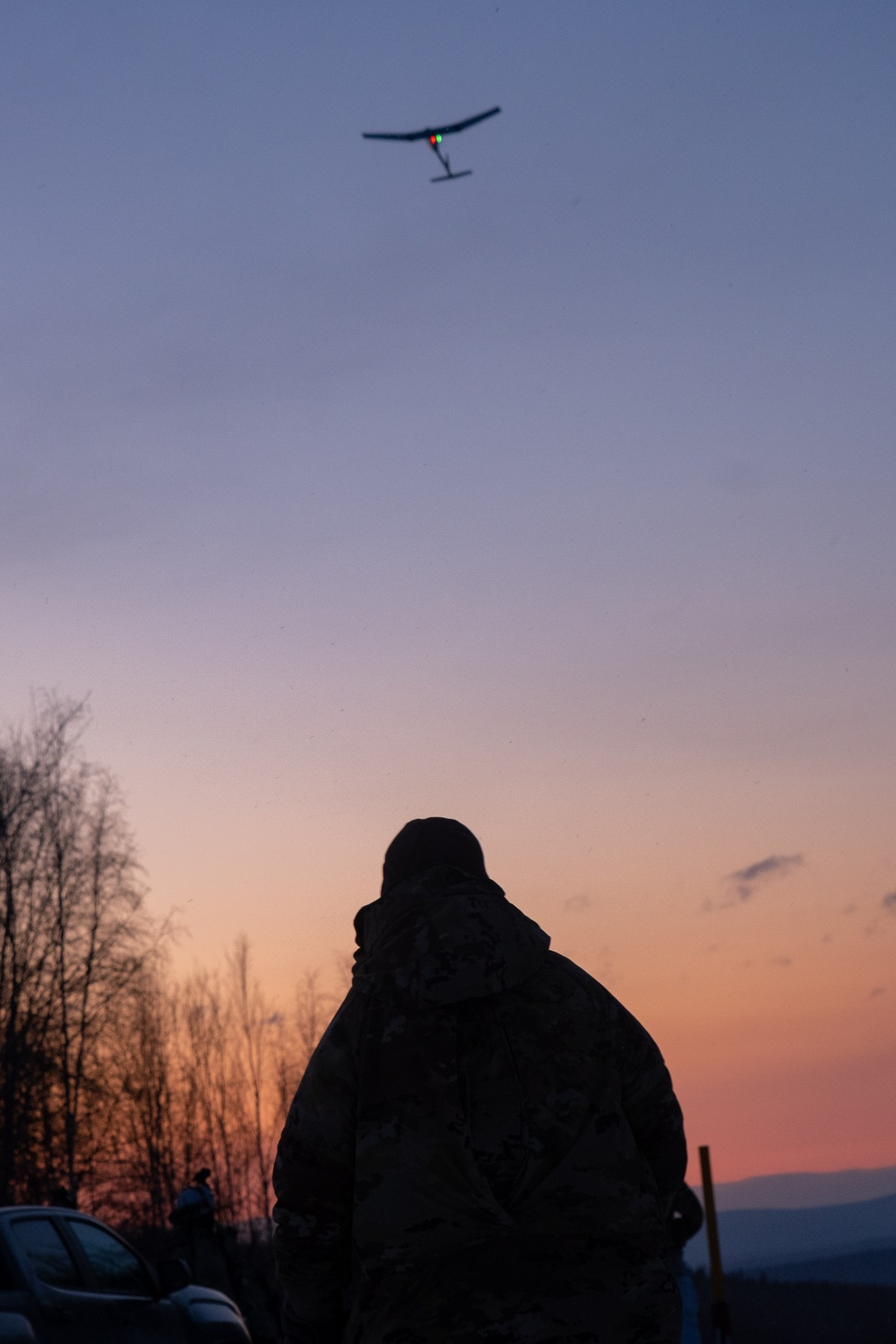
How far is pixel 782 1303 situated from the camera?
249 feet

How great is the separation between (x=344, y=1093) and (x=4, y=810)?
36.9m

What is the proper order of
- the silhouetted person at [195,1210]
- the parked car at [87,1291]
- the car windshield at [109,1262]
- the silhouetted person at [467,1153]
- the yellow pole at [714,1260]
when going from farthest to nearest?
the silhouetted person at [195,1210]
the yellow pole at [714,1260]
the car windshield at [109,1262]
the parked car at [87,1291]
the silhouetted person at [467,1153]

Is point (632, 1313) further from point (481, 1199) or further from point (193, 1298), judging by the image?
point (193, 1298)

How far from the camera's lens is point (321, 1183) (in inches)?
133

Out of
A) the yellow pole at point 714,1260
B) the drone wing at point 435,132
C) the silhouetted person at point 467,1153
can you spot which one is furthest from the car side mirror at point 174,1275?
the drone wing at point 435,132

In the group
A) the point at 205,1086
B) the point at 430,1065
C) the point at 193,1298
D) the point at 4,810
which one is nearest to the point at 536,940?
the point at 430,1065

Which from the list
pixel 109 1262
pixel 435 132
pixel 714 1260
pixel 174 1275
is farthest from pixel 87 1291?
pixel 435 132

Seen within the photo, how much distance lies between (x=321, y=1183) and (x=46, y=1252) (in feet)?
19.3

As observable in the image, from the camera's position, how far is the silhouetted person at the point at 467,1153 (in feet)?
10.5

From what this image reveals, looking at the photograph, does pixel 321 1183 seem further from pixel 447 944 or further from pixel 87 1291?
pixel 87 1291

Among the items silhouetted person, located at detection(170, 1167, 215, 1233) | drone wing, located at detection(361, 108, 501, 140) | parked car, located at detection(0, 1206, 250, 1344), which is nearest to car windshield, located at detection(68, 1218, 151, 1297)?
parked car, located at detection(0, 1206, 250, 1344)

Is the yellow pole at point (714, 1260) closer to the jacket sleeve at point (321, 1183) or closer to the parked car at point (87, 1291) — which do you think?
the parked car at point (87, 1291)

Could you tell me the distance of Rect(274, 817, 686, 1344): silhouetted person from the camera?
3.20 meters

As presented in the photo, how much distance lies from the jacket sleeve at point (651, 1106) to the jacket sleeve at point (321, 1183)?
645 mm
